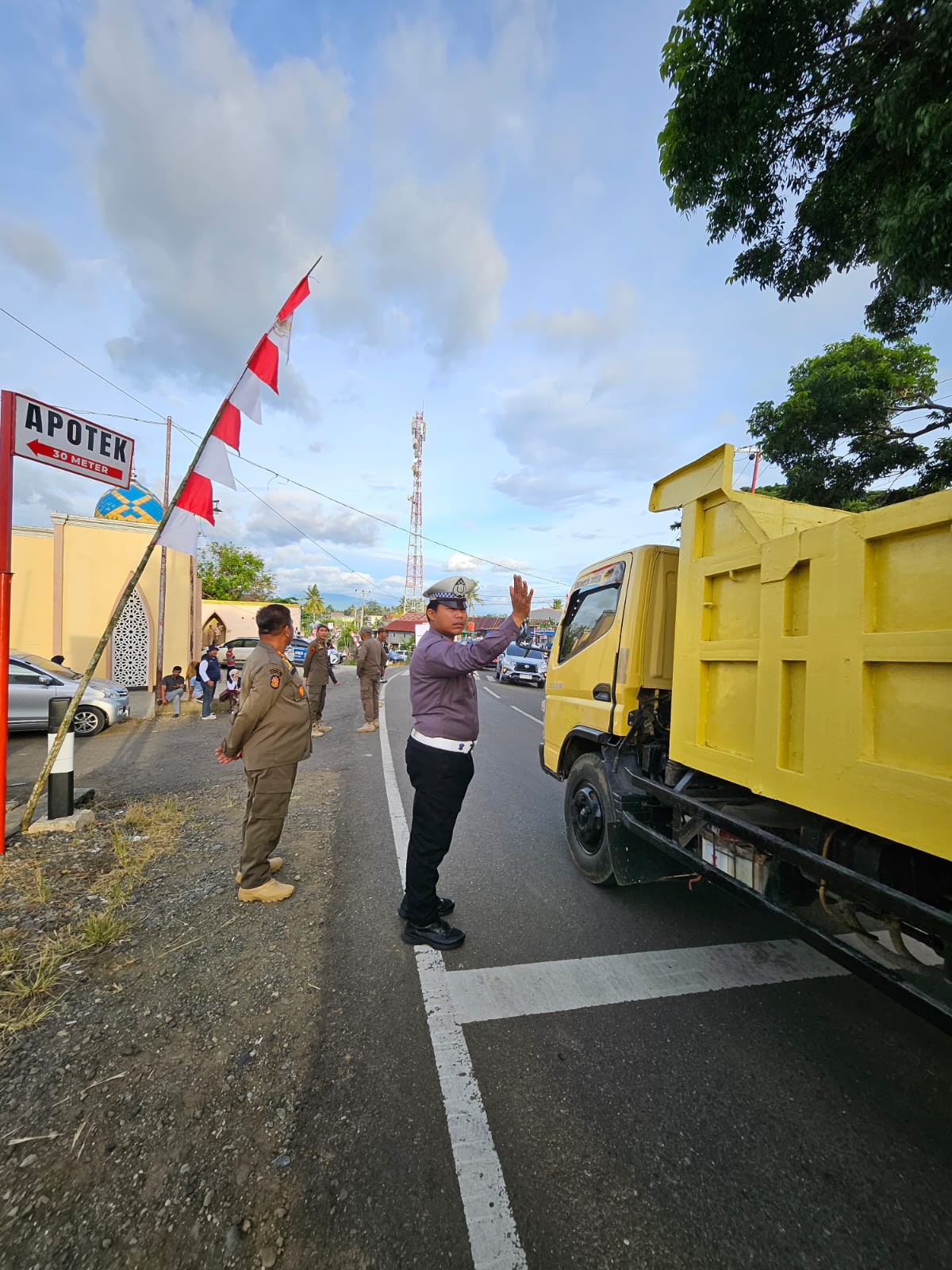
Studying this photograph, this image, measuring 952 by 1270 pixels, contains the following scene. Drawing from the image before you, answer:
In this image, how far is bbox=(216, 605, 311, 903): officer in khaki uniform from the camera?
11.0 ft

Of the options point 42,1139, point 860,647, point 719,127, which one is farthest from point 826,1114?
point 719,127

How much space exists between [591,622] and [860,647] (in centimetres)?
234

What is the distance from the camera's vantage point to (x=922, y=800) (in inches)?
62.6

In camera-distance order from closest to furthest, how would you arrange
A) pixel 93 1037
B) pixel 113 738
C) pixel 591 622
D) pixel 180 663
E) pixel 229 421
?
pixel 93 1037 < pixel 591 622 < pixel 229 421 < pixel 113 738 < pixel 180 663

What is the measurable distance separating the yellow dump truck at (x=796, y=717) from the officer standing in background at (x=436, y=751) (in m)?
1.02

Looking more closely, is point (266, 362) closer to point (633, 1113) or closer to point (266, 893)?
point (266, 893)

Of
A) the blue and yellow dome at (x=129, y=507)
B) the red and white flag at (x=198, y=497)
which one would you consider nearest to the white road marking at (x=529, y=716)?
the red and white flag at (x=198, y=497)

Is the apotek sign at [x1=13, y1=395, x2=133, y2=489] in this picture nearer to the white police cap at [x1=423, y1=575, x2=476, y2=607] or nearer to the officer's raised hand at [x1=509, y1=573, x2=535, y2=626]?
the white police cap at [x1=423, y1=575, x2=476, y2=607]

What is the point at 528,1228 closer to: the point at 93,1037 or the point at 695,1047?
the point at 695,1047

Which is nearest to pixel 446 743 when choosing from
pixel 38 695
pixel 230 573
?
pixel 38 695

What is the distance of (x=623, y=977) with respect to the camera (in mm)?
2715

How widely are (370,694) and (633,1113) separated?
8876 millimetres

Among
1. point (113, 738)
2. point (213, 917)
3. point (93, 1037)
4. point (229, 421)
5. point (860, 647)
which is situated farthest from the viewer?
point (113, 738)

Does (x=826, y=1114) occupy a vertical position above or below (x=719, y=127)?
below
